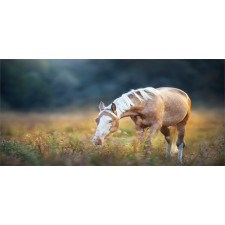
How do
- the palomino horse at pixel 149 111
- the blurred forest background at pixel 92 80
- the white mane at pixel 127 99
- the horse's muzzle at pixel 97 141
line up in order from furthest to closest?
the blurred forest background at pixel 92 80 → the white mane at pixel 127 99 → the palomino horse at pixel 149 111 → the horse's muzzle at pixel 97 141

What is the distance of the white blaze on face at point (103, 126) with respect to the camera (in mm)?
4102

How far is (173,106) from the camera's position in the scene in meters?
4.94

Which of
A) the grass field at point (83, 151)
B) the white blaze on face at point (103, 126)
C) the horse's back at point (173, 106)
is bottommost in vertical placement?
the grass field at point (83, 151)

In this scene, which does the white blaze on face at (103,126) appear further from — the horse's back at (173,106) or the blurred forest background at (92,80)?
Answer: the blurred forest background at (92,80)

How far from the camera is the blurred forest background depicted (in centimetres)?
567

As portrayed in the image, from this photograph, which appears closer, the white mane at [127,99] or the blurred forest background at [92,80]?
the white mane at [127,99]

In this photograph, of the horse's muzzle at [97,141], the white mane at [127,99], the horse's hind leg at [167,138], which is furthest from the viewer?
the horse's hind leg at [167,138]

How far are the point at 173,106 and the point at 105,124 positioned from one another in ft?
5.46

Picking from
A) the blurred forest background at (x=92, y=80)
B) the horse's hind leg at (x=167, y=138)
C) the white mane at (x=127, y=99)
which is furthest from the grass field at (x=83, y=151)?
the blurred forest background at (x=92, y=80)

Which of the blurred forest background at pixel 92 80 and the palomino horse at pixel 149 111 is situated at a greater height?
the blurred forest background at pixel 92 80

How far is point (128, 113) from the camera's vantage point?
4.47 metres

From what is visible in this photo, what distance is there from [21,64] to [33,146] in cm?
212

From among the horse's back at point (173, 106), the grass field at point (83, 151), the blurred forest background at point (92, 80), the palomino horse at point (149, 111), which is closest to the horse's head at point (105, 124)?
the palomino horse at point (149, 111)

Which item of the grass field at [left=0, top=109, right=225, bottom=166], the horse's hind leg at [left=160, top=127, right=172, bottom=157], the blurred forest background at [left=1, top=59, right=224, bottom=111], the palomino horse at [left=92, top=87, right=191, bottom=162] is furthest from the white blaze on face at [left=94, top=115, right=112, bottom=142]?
the blurred forest background at [left=1, top=59, right=224, bottom=111]
